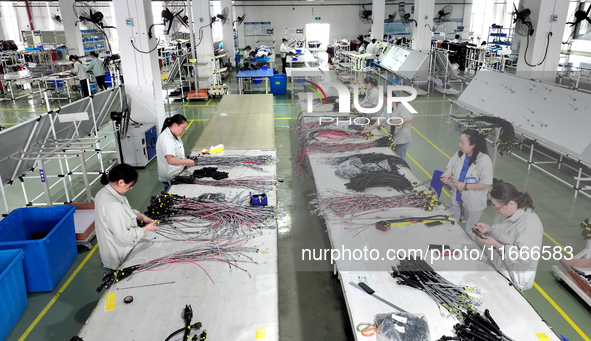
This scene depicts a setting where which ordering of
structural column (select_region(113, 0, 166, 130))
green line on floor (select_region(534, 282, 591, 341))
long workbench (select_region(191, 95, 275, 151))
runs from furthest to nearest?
1. structural column (select_region(113, 0, 166, 130))
2. long workbench (select_region(191, 95, 275, 151))
3. green line on floor (select_region(534, 282, 591, 341))

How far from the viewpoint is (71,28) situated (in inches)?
497

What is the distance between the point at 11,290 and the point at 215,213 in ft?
5.60

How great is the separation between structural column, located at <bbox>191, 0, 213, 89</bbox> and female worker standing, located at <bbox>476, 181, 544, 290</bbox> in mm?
10044

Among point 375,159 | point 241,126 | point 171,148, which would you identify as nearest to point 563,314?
point 375,159

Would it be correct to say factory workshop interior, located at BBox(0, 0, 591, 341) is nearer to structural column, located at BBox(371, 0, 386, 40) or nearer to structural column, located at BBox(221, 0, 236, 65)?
structural column, located at BBox(221, 0, 236, 65)

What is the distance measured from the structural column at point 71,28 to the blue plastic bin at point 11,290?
1180cm

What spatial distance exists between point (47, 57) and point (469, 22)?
2326 cm

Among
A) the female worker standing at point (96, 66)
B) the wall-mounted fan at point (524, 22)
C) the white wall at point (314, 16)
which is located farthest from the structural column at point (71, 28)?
the wall-mounted fan at point (524, 22)

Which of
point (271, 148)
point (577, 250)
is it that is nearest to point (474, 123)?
point (577, 250)

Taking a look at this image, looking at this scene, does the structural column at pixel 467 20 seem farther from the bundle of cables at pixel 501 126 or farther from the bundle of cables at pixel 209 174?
the bundle of cables at pixel 209 174

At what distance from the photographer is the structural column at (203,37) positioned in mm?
11422

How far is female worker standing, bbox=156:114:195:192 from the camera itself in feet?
13.4

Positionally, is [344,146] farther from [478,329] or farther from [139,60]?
[139,60]

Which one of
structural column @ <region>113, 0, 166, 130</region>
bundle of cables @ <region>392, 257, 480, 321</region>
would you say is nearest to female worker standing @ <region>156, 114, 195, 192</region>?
bundle of cables @ <region>392, 257, 480, 321</region>
